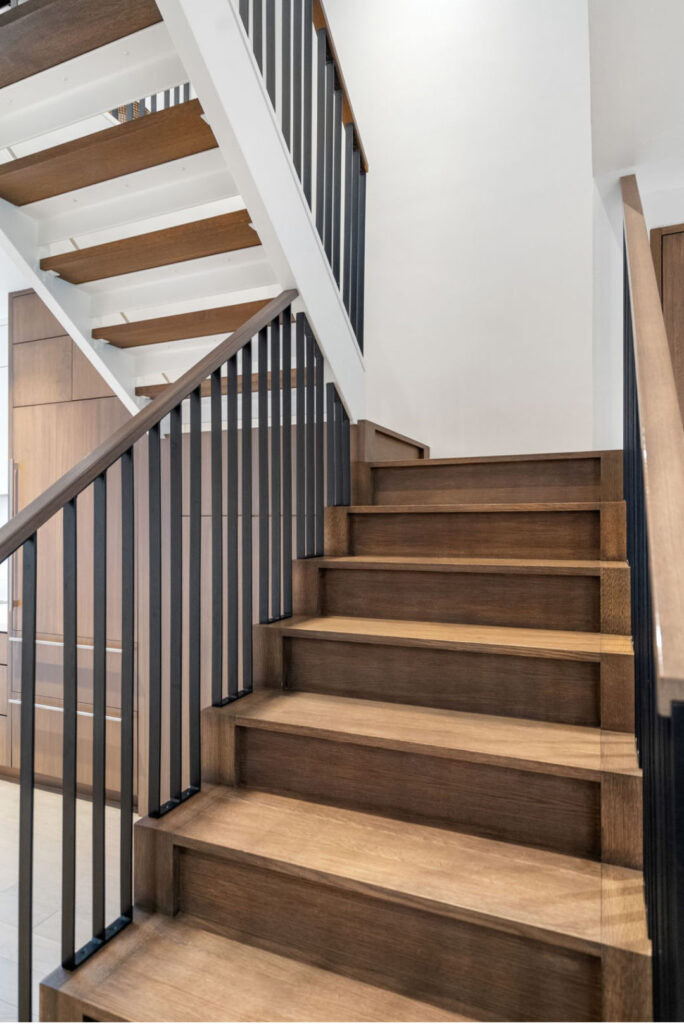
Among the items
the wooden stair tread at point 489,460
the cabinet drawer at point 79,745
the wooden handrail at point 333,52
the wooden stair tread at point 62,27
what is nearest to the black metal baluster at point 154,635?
the wooden stair tread at point 62,27

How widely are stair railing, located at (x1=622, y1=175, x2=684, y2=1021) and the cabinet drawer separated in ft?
9.17

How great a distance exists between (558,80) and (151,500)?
301 cm

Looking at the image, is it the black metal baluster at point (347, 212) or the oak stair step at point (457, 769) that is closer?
the oak stair step at point (457, 769)

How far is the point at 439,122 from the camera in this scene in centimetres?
330

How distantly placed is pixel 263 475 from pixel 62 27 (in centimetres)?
119

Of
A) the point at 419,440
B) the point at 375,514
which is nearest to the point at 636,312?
the point at 375,514

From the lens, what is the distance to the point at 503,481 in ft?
7.22

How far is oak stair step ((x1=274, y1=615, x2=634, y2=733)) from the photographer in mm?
1392

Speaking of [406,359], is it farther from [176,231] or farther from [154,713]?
[154,713]

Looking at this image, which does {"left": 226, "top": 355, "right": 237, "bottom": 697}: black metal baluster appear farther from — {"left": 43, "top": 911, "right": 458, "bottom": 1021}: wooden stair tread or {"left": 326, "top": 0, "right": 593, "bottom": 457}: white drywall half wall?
{"left": 326, "top": 0, "right": 593, "bottom": 457}: white drywall half wall

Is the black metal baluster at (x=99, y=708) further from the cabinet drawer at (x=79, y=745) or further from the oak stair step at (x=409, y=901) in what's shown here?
the cabinet drawer at (x=79, y=745)

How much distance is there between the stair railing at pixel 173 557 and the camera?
1.12m

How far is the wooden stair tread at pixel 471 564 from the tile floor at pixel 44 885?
A: 1.68 m

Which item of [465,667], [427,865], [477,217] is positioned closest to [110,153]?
[465,667]
